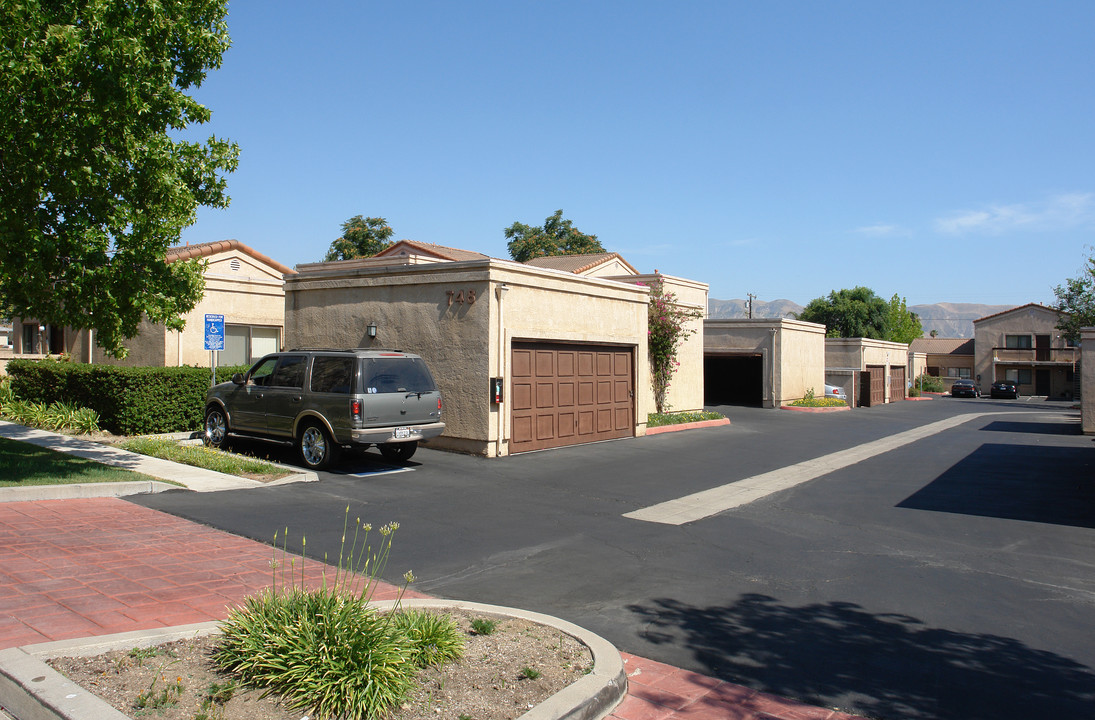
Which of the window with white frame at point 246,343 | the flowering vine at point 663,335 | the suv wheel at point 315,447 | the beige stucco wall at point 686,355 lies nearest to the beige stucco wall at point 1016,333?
the beige stucco wall at point 686,355

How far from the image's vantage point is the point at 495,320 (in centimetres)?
1455

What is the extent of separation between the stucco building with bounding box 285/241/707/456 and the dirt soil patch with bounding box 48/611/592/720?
31.2 ft

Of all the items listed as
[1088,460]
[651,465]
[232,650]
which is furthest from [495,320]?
[1088,460]

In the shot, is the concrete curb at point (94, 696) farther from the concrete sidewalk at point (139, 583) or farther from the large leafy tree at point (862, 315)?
the large leafy tree at point (862, 315)

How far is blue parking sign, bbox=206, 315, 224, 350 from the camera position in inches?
595

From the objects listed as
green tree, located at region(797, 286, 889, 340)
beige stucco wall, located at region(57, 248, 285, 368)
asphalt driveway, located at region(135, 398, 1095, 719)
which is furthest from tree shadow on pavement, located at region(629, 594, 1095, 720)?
green tree, located at region(797, 286, 889, 340)

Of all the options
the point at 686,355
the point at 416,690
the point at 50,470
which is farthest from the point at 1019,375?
the point at 416,690

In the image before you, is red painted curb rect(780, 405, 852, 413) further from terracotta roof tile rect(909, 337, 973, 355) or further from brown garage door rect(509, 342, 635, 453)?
terracotta roof tile rect(909, 337, 973, 355)

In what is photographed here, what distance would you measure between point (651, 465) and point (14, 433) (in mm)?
12347

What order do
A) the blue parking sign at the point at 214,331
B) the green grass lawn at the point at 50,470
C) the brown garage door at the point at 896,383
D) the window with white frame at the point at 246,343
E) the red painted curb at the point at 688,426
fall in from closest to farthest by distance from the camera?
the green grass lawn at the point at 50,470, the blue parking sign at the point at 214,331, the red painted curb at the point at 688,426, the window with white frame at the point at 246,343, the brown garage door at the point at 896,383

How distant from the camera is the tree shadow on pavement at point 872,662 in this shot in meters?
4.70

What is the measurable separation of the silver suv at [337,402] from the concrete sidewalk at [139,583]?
3413 mm

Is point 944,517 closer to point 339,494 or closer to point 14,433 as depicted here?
point 339,494

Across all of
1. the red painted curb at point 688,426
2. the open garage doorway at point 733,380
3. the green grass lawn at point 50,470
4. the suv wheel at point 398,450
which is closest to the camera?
the green grass lawn at point 50,470
